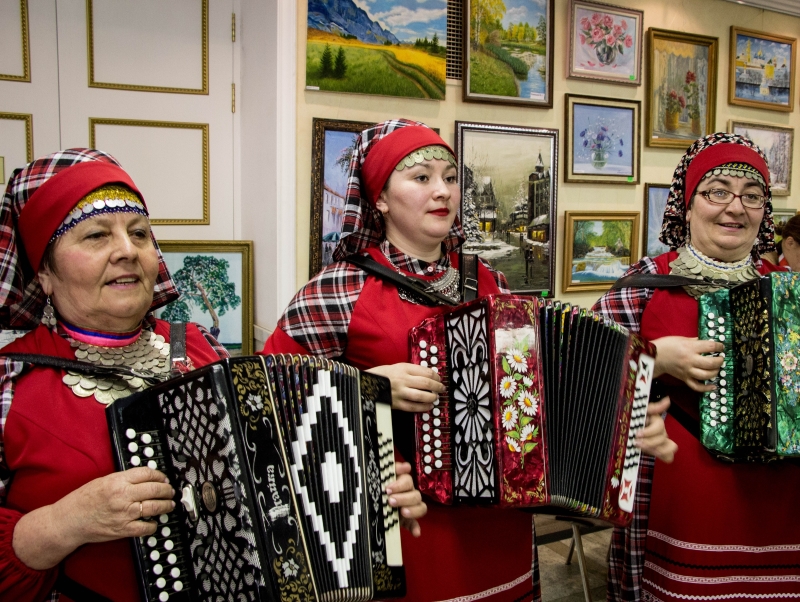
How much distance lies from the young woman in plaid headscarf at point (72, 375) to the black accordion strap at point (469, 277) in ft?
2.56

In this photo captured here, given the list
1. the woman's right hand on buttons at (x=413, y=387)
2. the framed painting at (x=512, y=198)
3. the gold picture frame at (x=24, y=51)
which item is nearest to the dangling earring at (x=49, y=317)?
the woman's right hand on buttons at (x=413, y=387)

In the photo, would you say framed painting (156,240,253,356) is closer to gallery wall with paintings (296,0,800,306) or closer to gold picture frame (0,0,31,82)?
gallery wall with paintings (296,0,800,306)

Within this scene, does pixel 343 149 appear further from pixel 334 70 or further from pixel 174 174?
pixel 174 174

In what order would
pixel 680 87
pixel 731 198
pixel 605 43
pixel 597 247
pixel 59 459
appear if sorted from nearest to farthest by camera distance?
1. pixel 59 459
2. pixel 731 198
3. pixel 605 43
4. pixel 597 247
5. pixel 680 87

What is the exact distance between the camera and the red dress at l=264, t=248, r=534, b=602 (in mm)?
1645

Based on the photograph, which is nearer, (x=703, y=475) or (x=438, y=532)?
(x=438, y=532)

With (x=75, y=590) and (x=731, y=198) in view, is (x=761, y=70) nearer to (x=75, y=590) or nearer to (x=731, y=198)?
(x=731, y=198)

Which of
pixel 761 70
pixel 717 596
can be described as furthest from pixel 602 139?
pixel 717 596

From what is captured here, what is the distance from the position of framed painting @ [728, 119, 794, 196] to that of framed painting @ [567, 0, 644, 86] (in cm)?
100

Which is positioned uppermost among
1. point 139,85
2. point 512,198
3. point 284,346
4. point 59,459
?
point 139,85

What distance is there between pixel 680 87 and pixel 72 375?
389cm

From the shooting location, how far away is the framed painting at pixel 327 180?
10.1 feet

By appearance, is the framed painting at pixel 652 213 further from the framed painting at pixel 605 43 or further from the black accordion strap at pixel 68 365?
the black accordion strap at pixel 68 365

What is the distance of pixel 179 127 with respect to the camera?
10.8ft
